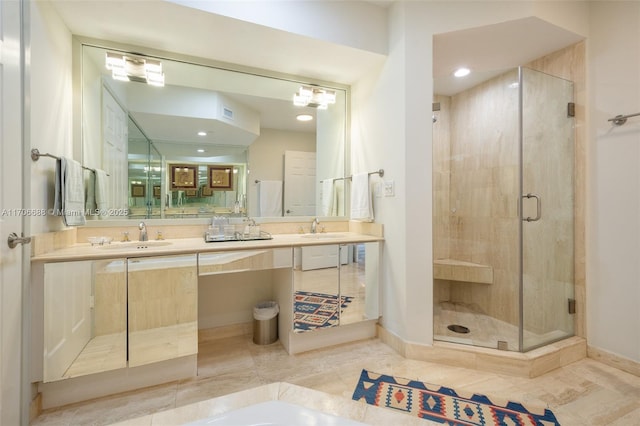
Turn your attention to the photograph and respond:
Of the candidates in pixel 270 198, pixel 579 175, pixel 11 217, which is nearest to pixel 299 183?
pixel 270 198

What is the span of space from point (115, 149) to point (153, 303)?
1.26m

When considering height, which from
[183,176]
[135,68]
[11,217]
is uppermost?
[135,68]

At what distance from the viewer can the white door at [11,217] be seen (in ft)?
3.98

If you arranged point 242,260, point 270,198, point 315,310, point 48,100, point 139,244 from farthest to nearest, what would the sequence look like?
point 270,198
point 315,310
point 139,244
point 242,260
point 48,100

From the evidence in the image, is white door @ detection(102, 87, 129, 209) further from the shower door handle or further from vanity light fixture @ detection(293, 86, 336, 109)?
the shower door handle

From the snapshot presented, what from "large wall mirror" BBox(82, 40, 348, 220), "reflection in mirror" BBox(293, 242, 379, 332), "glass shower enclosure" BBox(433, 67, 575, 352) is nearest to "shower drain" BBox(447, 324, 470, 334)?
"glass shower enclosure" BBox(433, 67, 575, 352)

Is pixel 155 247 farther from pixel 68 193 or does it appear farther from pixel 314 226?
pixel 314 226

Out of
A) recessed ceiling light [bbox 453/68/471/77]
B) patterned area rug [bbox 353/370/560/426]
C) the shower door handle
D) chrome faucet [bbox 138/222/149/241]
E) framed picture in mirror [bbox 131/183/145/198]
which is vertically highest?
recessed ceiling light [bbox 453/68/471/77]

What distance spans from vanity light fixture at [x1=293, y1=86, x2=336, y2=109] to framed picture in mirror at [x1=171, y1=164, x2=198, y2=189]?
1.09 m

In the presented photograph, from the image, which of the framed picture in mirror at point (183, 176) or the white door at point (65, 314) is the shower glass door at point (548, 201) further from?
the white door at point (65, 314)

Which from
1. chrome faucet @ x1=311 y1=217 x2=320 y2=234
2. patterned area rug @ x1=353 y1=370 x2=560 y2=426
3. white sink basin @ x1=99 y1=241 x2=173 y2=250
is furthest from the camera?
chrome faucet @ x1=311 y1=217 x2=320 y2=234

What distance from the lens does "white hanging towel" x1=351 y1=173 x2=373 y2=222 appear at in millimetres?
2371

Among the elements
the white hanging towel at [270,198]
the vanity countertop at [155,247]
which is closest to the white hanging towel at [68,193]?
the vanity countertop at [155,247]

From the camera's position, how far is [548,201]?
2170mm
